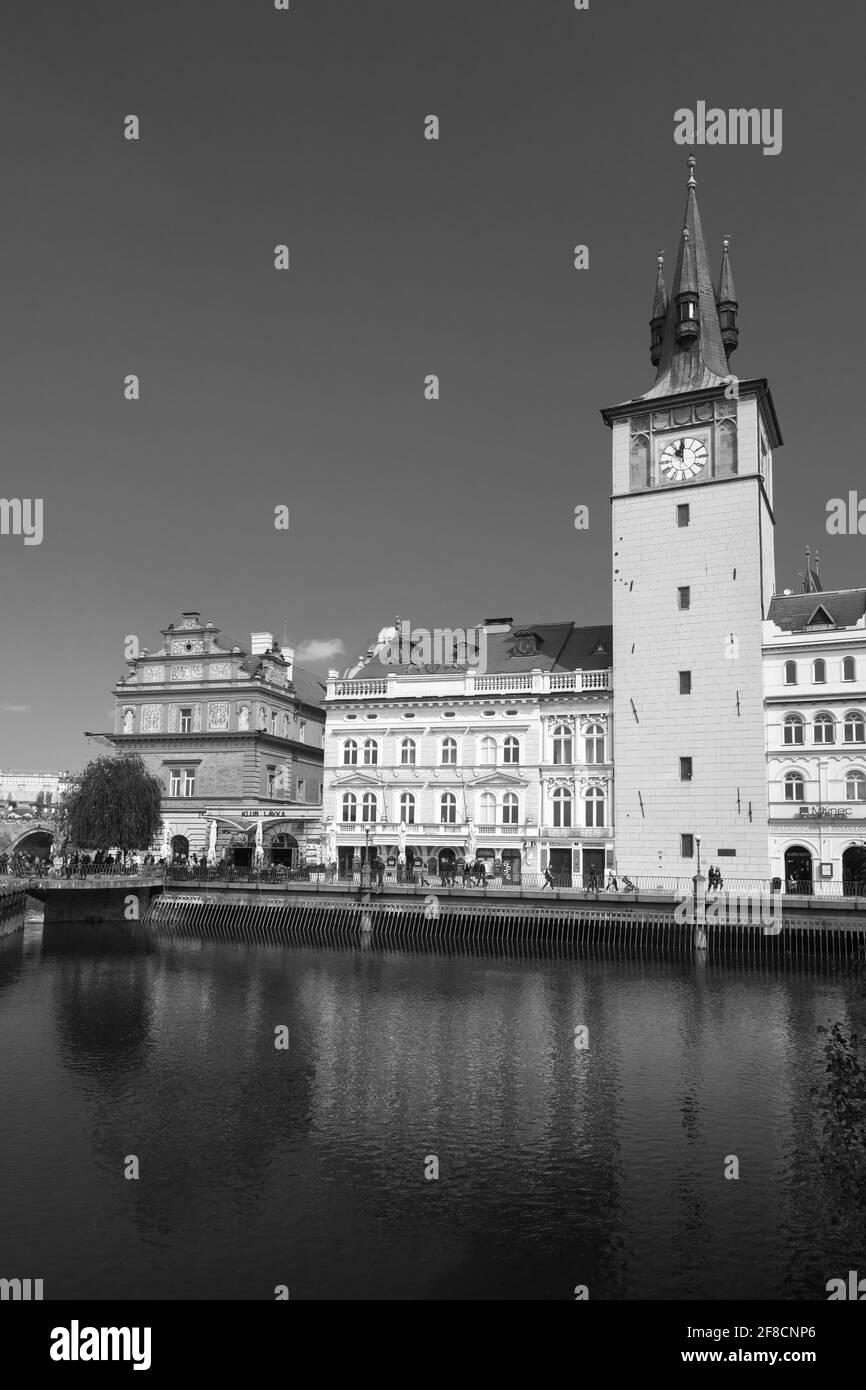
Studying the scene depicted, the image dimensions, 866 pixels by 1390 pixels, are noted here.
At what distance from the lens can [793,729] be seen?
50969 millimetres

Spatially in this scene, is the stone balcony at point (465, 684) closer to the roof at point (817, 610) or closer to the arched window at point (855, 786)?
the roof at point (817, 610)

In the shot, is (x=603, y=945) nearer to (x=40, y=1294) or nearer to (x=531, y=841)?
(x=531, y=841)

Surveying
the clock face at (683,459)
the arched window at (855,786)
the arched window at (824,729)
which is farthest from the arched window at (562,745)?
the clock face at (683,459)

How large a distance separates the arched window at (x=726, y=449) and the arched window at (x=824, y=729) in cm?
1479

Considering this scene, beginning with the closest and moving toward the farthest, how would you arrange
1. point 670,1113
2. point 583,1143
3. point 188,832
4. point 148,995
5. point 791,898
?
point 583,1143, point 670,1113, point 148,995, point 791,898, point 188,832

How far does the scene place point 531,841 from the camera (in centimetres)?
5691

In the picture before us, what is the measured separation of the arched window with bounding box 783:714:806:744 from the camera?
50806 millimetres

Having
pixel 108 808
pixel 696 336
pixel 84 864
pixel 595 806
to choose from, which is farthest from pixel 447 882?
pixel 696 336

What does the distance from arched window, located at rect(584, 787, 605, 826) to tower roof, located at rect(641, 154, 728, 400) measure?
925 inches

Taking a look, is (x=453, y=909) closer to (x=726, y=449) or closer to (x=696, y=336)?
(x=726, y=449)

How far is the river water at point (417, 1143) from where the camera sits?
595 inches
